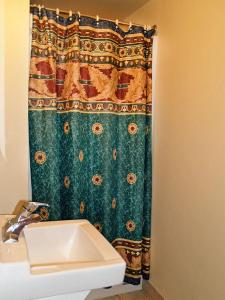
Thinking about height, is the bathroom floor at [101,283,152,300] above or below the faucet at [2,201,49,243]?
below

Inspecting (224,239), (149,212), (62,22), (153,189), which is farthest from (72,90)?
(224,239)

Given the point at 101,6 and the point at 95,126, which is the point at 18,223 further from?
the point at 101,6

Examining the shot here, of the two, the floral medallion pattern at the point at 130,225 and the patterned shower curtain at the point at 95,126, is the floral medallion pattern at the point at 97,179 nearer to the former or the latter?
the patterned shower curtain at the point at 95,126

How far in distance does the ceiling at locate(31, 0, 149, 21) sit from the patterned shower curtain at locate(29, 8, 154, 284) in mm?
317

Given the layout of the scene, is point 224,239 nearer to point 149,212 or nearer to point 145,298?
point 149,212

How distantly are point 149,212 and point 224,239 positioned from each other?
73cm

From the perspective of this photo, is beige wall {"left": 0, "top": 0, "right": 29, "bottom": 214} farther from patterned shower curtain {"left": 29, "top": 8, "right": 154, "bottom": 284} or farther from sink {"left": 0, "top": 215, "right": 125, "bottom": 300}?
sink {"left": 0, "top": 215, "right": 125, "bottom": 300}

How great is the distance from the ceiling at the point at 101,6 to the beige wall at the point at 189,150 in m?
0.12

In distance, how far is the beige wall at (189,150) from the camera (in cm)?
140

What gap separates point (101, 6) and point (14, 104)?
1108 millimetres

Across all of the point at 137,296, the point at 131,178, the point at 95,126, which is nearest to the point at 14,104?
the point at 95,126

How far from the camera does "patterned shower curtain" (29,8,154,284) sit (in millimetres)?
1712

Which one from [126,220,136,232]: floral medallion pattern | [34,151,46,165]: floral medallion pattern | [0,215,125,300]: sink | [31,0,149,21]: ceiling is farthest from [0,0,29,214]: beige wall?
[126,220,136,232]: floral medallion pattern

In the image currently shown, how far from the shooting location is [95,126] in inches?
72.6
